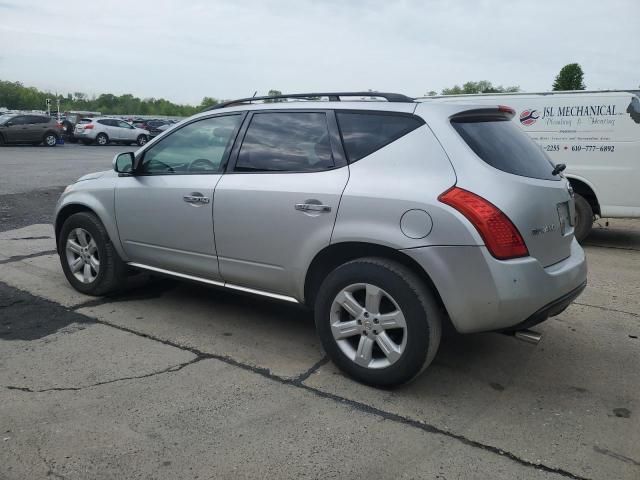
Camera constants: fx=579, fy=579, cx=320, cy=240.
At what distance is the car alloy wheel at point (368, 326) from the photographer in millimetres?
3326

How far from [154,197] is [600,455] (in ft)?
11.3

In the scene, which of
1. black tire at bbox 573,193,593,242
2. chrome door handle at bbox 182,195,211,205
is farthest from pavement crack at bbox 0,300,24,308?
black tire at bbox 573,193,593,242

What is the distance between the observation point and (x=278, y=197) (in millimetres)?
3758

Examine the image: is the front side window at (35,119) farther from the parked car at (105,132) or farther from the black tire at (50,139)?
the parked car at (105,132)

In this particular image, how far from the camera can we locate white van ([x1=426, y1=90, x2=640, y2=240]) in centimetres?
745

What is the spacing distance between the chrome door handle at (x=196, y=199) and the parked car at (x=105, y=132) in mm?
28495

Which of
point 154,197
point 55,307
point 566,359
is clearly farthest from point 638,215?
point 55,307

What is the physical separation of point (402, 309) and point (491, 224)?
67 centimetres

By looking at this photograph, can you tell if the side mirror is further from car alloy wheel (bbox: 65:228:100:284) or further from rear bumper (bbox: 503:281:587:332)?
rear bumper (bbox: 503:281:587:332)

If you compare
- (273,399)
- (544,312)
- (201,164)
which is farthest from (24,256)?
(544,312)

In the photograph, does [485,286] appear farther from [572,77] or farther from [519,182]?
[572,77]

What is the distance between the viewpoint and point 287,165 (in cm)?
385

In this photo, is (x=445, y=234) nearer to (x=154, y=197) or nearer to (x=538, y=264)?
(x=538, y=264)

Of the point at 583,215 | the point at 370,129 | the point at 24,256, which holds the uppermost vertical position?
the point at 370,129
